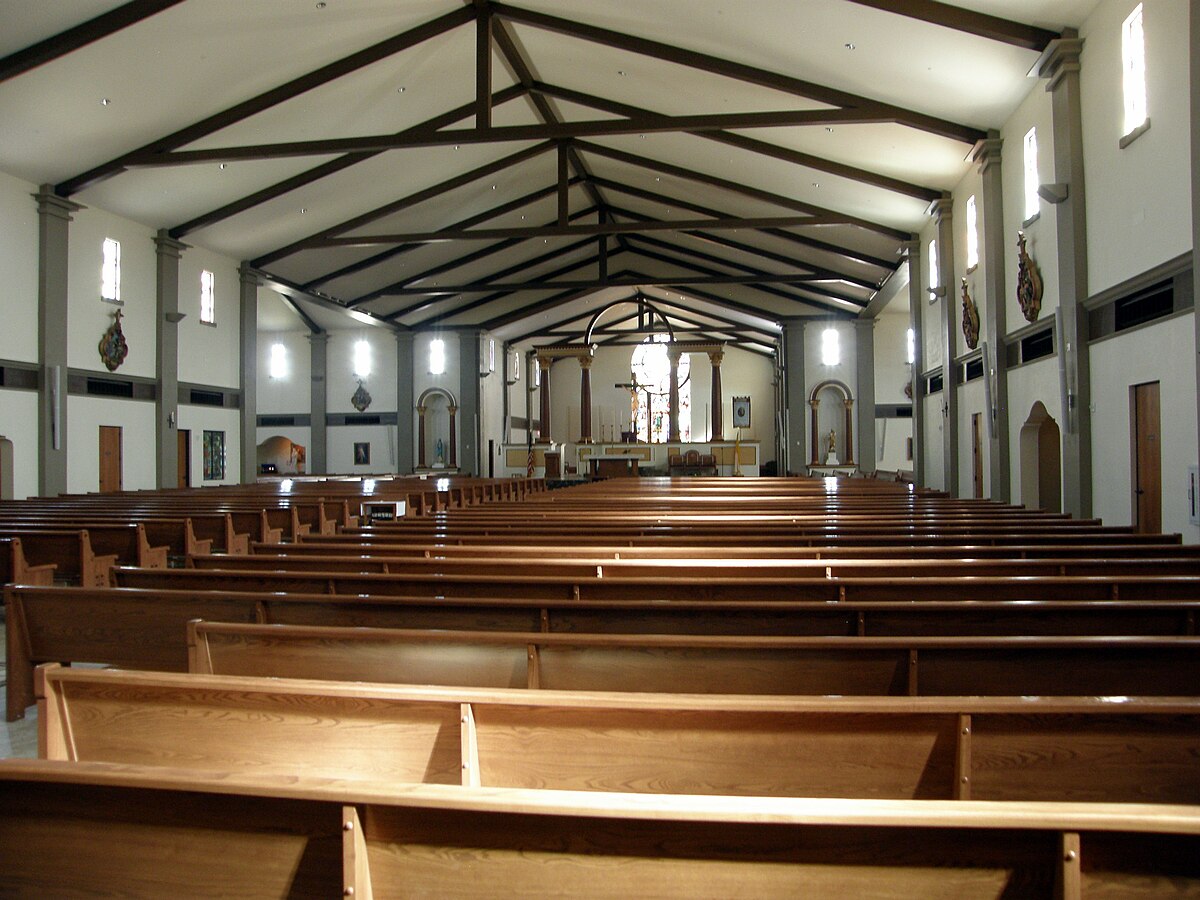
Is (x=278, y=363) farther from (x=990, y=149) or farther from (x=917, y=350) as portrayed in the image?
(x=990, y=149)

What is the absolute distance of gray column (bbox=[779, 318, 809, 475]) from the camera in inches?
912

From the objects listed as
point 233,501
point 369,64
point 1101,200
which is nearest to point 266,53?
point 369,64

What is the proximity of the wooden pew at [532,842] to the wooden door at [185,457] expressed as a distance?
16.2 meters

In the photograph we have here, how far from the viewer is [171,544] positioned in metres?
7.00

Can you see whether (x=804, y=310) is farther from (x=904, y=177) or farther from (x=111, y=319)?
(x=111, y=319)

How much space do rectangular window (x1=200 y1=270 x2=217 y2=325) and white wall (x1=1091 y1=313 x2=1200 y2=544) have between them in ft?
50.5

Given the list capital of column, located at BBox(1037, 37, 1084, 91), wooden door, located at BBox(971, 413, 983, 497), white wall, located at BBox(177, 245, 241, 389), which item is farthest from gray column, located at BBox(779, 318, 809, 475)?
capital of column, located at BBox(1037, 37, 1084, 91)

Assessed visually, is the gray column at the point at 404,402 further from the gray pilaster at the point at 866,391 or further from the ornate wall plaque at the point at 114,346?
the gray pilaster at the point at 866,391

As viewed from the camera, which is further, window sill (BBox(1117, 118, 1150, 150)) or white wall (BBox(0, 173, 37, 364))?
white wall (BBox(0, 173, 37, 364))

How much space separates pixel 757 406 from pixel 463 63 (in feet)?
63.8

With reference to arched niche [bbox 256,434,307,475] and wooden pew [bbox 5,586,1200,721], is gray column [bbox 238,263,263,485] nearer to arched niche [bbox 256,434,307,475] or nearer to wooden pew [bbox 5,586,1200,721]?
arched niche [bbox 256,434,307,475]

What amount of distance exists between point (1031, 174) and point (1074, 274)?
220 centimetres

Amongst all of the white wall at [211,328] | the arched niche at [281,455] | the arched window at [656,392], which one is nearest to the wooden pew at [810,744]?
the white wall at [211,328]

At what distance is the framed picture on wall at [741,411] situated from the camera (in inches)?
1142
